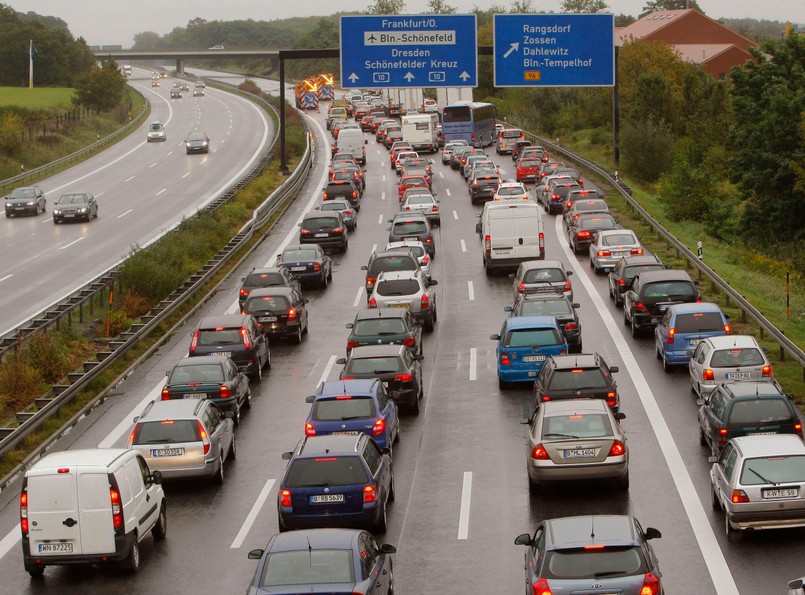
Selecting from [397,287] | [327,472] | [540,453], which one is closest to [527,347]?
[397,287]

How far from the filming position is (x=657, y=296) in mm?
31609

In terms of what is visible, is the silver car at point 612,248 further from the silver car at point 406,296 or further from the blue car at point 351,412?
the blue car at point 351,412

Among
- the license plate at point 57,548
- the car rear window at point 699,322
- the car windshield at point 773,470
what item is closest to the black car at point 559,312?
the car rear window at point 699,322

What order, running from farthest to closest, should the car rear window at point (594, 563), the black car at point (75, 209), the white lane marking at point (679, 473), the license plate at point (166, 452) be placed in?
the black car at point (75, 209) → the license plate at point (166, 452) → the white lane marking at point (679, 473) → the car rear window at point (594, 563)

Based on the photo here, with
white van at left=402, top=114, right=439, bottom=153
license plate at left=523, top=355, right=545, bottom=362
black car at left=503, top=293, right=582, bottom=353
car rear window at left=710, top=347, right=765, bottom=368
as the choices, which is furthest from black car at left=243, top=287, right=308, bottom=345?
white van at left=402, top=114, right=439, bottom=153

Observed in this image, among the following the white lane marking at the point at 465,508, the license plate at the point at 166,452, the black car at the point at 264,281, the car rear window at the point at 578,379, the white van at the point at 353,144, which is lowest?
the white lane marking at the point at 465,508

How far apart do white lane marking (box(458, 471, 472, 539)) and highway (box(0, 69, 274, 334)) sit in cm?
1891

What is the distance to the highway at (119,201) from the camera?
4453 centimetres

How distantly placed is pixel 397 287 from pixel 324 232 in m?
14.1

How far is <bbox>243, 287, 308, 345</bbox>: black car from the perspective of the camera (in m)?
33.0

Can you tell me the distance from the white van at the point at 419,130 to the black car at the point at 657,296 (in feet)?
180

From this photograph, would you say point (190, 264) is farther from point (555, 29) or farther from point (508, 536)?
point (508, 536)

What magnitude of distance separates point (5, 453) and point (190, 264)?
21711 mm

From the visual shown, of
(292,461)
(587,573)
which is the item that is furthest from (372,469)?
(587,573)
